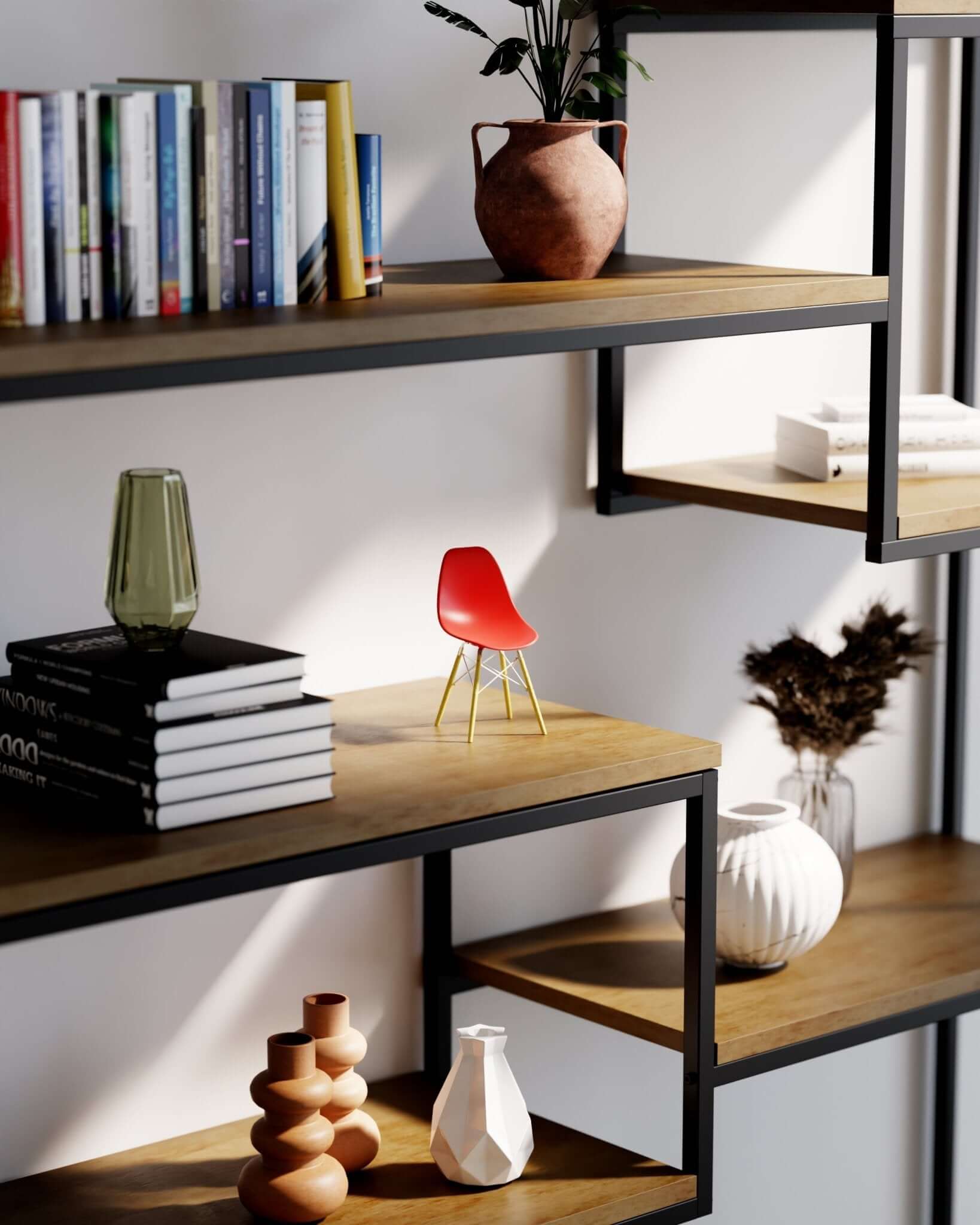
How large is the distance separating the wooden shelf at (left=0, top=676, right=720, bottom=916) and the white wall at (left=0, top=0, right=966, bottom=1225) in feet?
0.70

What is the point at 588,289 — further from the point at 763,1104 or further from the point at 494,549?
the point at 763,1104

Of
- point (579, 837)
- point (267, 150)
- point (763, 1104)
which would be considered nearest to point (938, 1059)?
point (763, 1104)

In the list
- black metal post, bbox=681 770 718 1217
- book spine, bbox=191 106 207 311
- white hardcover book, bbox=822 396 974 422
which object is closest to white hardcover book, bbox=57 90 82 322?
book spine, bbox=191 106 207 311

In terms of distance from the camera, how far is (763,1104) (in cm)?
250

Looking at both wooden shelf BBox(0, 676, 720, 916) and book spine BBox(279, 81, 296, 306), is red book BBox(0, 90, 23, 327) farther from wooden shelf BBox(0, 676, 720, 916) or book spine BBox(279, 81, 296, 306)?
wooden shelf BBox(0, 676, 720, 916)

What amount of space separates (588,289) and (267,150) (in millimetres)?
325

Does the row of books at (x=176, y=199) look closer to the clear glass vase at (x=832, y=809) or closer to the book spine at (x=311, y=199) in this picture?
the book spine at (x=311, y=199)

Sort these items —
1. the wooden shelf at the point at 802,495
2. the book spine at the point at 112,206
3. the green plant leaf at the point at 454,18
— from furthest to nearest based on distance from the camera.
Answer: the wooden shelf at the point at 802,495
the green plant leaf at the point at 454,18
the book spine at the point at 112,206

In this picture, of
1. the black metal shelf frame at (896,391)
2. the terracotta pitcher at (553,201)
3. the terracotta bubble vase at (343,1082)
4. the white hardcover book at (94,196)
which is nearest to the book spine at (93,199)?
the white hardcover book at (94,196)

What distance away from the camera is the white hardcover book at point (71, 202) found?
1385 millimetres

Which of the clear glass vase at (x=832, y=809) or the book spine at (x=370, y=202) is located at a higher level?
the book spine at (x=370, y=202)

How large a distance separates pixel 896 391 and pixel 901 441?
0.28 m

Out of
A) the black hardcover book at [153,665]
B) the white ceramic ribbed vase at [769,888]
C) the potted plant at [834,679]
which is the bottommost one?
the white ceramic ribbed vase at [769,888]

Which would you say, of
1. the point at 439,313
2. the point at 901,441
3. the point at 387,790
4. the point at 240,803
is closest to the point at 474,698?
the point at 387,790
